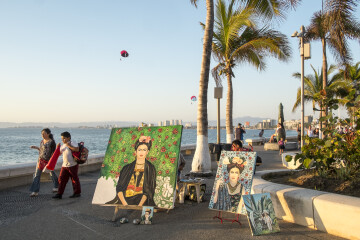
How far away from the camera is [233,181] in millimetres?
5680

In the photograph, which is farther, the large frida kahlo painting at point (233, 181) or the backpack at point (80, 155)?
the backpack at point (80, 155)

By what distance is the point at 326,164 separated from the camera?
256 inches

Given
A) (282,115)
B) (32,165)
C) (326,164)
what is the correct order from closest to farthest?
(326,164) → (32,165) → (282,115)

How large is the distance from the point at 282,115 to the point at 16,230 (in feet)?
104

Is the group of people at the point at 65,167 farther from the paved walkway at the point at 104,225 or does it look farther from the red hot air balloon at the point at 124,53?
the red hot air balloon at the point at 124,53

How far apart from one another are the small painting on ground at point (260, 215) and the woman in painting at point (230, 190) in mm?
393

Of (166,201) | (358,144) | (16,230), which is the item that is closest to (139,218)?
(166,201)

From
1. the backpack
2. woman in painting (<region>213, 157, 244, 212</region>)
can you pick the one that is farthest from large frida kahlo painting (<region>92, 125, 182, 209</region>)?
the backpack

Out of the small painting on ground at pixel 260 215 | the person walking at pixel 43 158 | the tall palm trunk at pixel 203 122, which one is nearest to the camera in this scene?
the small painting on ground at pixel 260 215

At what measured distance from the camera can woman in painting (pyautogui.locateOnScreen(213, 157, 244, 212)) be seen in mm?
5508

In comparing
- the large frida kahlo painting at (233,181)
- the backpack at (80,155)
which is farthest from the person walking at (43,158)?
the large frida kahlo painting at (233,181)

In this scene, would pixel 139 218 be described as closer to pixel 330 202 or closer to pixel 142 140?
pixel 142 140

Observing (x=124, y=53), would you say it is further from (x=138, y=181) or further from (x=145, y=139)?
(x=138, y=181)

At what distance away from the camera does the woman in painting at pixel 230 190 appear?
5.51 metres
